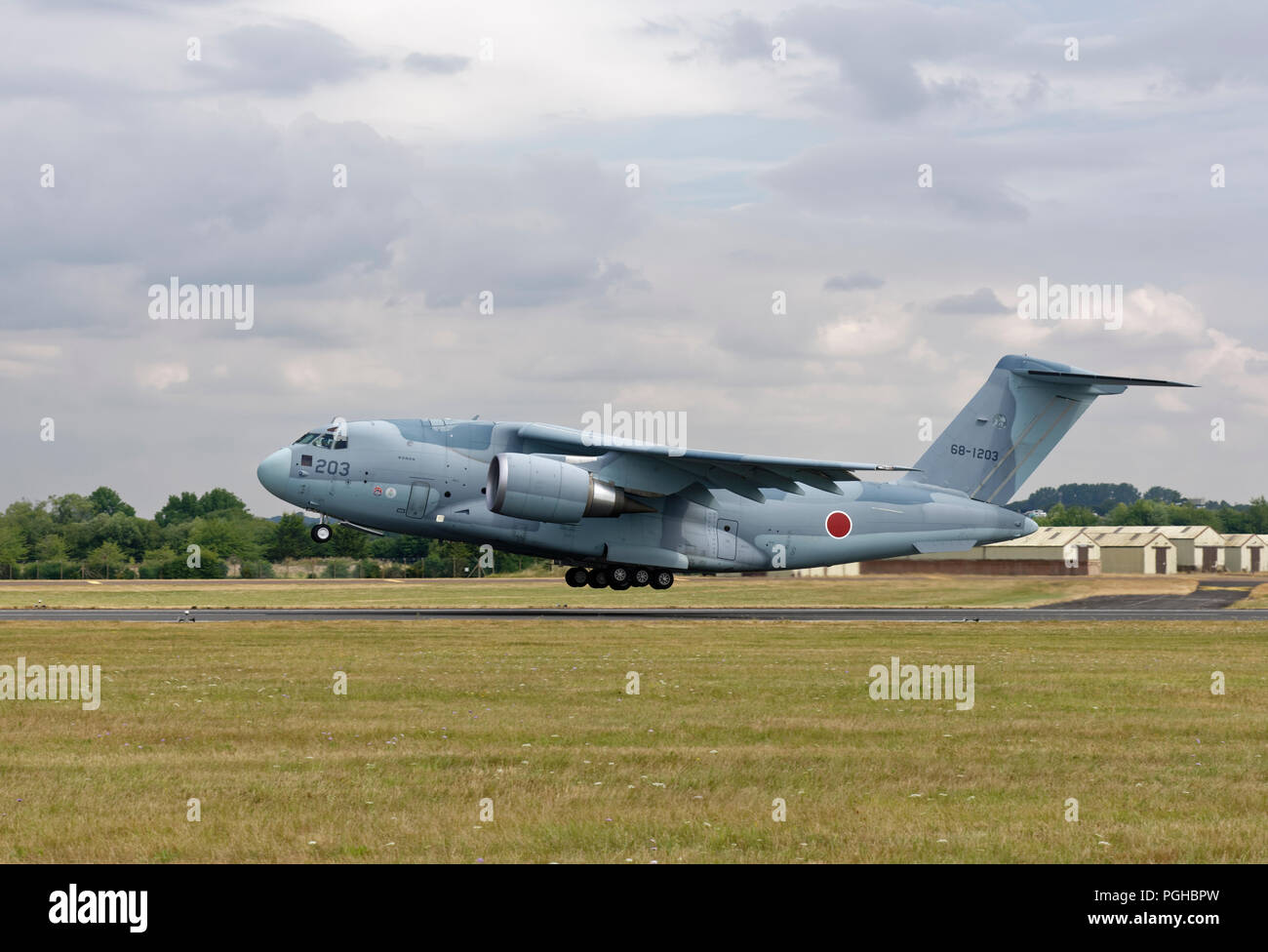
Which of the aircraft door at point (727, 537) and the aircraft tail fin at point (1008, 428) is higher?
the aircraft tail fin at point (1008, 428)

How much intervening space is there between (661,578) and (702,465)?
4626 millimetres

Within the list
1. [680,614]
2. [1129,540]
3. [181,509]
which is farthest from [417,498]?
[181,509]

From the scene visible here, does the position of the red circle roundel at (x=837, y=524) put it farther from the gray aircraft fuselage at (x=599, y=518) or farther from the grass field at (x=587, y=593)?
the grass field at (x=587, y=593)

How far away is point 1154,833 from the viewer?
10703 millimetres

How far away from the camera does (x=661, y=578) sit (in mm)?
41906

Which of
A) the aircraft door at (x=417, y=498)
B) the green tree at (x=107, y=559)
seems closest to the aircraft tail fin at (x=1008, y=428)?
the aircraft door at (x=417, y=498)

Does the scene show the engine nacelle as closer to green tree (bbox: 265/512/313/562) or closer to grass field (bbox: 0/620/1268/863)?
grass field (bbox: 0/620/1268/863)

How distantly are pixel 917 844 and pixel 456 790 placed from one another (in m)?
4.33

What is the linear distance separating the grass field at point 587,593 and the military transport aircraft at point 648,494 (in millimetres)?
4054

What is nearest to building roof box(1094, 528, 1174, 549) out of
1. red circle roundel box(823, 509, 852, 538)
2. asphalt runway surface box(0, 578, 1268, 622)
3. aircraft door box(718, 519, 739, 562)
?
asphalt runway surface box(0, 578, 1268, 622)

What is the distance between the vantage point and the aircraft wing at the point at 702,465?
38.1 meters

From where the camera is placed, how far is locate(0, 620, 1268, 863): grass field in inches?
412

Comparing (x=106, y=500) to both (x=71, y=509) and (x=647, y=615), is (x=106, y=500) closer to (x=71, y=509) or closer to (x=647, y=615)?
(x=71, y=509)
